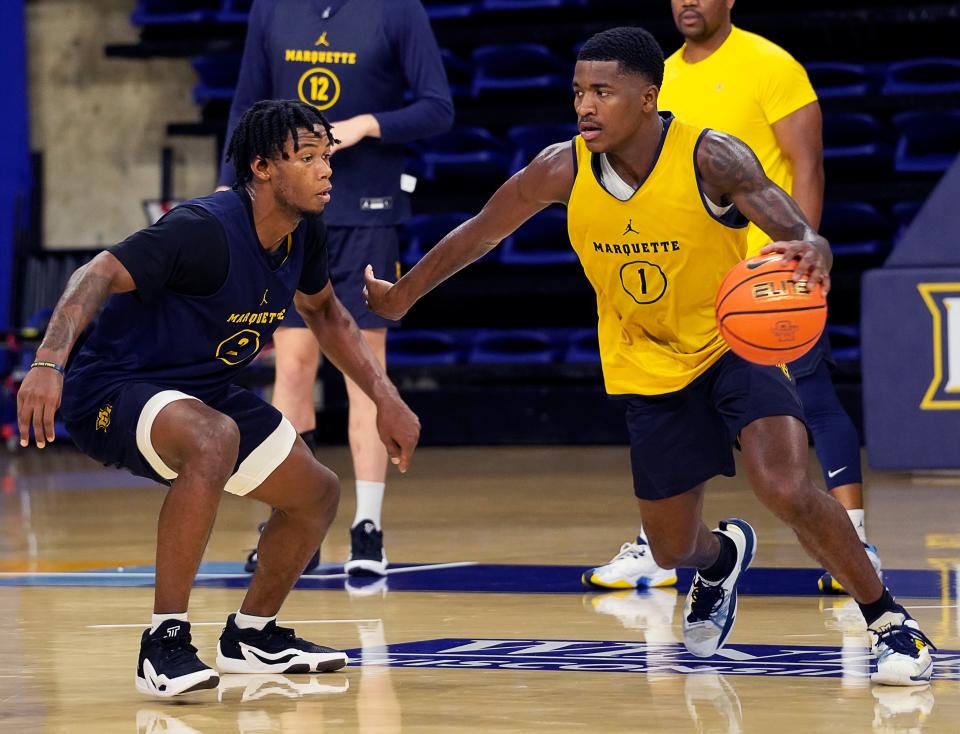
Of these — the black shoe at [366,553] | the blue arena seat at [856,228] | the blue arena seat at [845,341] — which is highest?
the blue arena seat at [856,228]

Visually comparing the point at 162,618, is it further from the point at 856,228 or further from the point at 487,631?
the point at 856,228

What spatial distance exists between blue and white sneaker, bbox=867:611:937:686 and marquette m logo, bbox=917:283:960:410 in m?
4.43

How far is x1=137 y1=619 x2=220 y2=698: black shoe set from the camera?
3.32 meters

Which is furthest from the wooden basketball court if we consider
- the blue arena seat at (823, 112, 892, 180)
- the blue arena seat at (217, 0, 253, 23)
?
the blue arena seat at (217, 0, 253, 23)

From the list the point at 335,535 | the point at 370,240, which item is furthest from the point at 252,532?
the point at 370,240

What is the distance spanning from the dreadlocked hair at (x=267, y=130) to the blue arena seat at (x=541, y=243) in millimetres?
6806

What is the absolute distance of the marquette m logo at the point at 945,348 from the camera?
7.69 metres

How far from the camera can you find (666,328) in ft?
12.8

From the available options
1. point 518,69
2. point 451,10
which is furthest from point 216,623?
point 451,10

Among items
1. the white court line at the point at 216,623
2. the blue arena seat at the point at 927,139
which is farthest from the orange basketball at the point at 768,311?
the blue arena seat at the point at 927,139

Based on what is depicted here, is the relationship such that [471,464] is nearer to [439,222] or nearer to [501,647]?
[439,222]

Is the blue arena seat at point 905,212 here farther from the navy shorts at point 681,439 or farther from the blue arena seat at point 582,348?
the navy shorts at point 681,439

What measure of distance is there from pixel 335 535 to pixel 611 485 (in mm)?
2054

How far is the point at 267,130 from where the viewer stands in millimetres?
3752
